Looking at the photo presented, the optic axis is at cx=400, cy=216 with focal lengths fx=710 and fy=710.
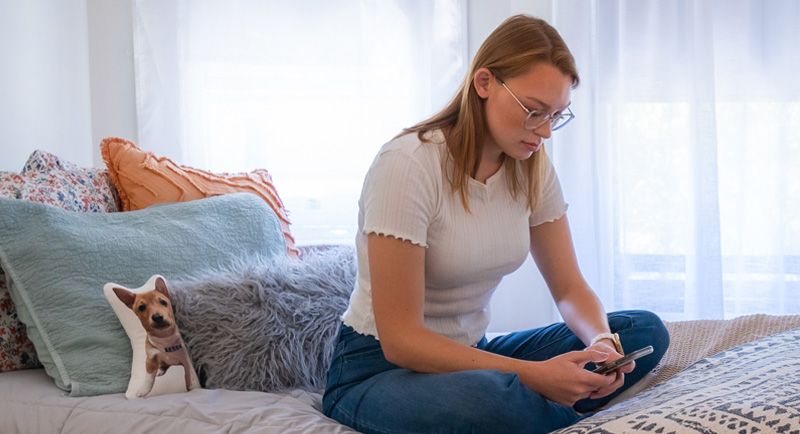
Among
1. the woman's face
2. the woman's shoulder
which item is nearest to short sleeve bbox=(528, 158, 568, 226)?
the woman's face

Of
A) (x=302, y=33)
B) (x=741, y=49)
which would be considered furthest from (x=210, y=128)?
(x=741, y=49)

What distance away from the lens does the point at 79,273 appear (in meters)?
1.39

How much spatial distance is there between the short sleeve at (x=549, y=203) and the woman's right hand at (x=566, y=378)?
396 mm

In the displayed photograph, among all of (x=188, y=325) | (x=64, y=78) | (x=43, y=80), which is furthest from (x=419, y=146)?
(x=64, y=78)

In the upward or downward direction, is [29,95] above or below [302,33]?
below

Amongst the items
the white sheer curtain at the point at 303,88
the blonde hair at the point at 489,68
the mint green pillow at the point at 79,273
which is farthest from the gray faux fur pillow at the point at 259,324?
the white sheer curtain at the point at 303,88

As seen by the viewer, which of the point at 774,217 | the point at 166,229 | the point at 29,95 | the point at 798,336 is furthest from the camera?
the point at 774,217

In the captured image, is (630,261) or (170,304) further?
(630,261)

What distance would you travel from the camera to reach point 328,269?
1.58 meters

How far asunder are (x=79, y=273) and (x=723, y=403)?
1.15 m

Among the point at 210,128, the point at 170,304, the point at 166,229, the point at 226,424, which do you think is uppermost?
the point at 210,128

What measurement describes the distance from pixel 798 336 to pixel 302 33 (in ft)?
6.84

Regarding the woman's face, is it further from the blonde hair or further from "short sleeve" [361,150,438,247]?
"short sleeve" [361,150,438,247]

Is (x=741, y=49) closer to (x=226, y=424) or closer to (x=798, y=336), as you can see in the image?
(x=798, y=336)
